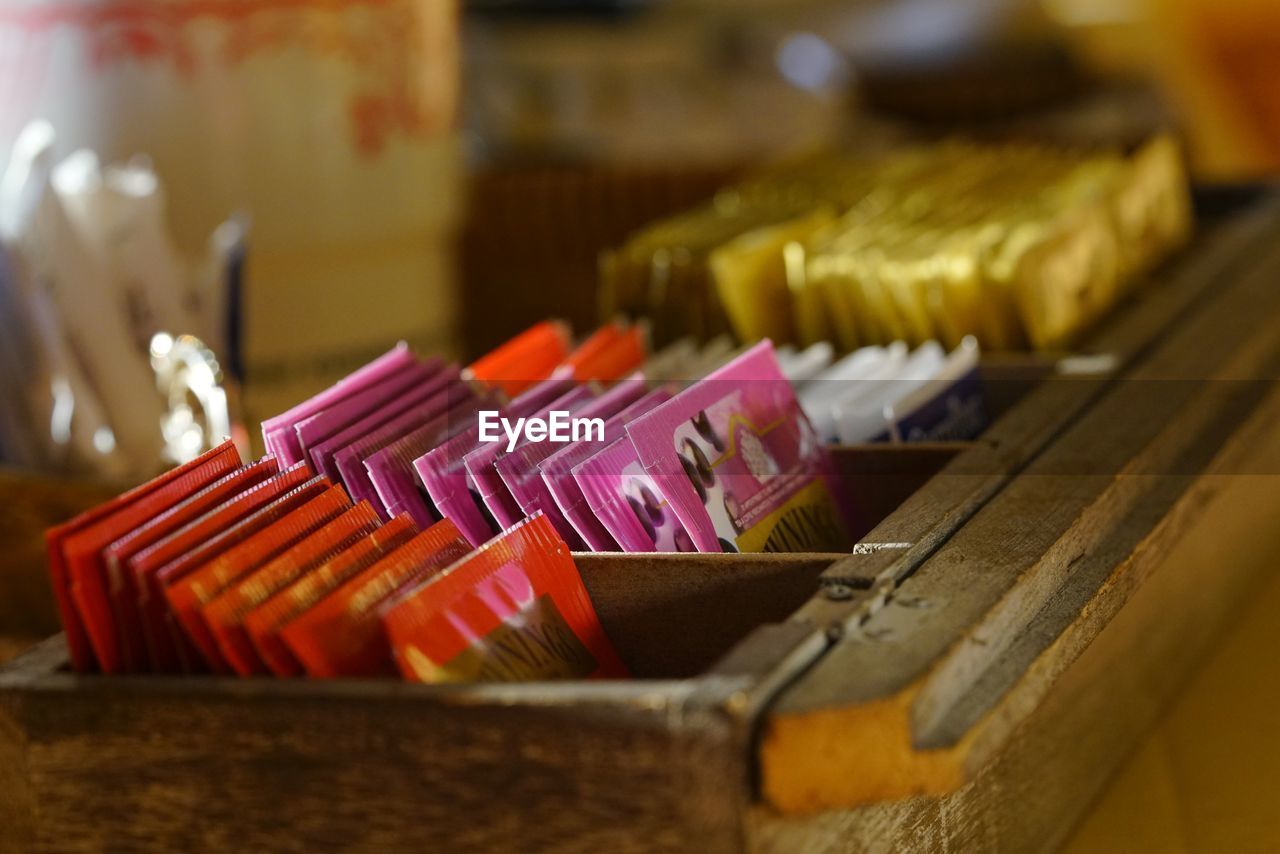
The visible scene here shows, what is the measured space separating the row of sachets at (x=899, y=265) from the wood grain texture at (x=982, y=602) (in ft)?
0.50

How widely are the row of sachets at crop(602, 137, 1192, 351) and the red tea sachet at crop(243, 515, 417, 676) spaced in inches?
20.5

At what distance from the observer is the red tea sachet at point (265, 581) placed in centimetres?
62

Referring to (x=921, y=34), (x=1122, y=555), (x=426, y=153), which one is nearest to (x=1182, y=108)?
(x=921, y=34)

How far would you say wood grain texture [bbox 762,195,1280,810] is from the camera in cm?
56

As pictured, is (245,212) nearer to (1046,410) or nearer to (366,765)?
(1046,410)

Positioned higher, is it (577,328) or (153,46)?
(153,46)

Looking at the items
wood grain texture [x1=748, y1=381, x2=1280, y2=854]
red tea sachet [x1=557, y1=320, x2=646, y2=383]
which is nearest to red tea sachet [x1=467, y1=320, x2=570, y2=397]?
red tea sachet [x1=557, y1=320, x2=646, y2=383]

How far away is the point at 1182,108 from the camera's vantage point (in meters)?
3.06

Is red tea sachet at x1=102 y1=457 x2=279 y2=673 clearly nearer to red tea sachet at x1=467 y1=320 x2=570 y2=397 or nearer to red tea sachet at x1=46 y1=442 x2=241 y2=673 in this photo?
red tea sachet at x1=46 y1=442 x2=241 y2=673

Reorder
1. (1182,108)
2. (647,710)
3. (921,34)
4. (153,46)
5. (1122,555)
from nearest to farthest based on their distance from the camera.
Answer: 1. (647,710)
2. (1122,555)
3. (153,46)
4. (1182,108)
5. (921,34)

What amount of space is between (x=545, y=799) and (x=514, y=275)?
67.3 inches

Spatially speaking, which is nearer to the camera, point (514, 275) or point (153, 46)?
point (153, 46)

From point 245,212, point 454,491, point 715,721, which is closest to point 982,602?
point 715,721

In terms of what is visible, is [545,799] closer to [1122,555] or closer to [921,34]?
[1122,555]
